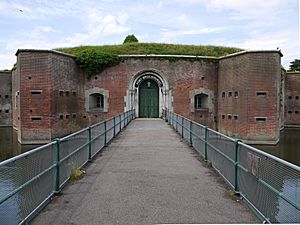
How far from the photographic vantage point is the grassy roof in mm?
27547

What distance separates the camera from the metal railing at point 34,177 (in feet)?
13.2

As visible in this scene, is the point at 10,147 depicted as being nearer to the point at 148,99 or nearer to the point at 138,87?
the point at 138,87

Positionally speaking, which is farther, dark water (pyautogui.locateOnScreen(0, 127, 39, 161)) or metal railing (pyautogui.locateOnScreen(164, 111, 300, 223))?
dark water (pyautogui.locateOnScreen(0, 127, 39, 161))

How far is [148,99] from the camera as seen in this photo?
1113 inches

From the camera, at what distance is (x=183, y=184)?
21.8 ft

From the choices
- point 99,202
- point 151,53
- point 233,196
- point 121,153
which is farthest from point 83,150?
point 151,53

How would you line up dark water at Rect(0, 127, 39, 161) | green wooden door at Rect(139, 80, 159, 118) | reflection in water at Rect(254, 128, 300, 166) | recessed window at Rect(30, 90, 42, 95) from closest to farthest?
reflection in water at Rect(254, 128, 300, 166) → dark water at Rect(0, 127, 39, 161) → recessed window at Rect(30, 90, 42, 95) → green wooden door at Rect(139, 80, 159, 118)

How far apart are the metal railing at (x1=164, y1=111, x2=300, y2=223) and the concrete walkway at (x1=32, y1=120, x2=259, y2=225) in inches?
8.3

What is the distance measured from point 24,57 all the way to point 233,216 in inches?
751

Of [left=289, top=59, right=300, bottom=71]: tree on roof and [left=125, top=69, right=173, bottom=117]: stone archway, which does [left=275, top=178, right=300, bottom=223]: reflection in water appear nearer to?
[left=125, top=69, right=173, bottom=117]: stone archway

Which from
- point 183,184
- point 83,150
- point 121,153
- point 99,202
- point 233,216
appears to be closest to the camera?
point 233,216

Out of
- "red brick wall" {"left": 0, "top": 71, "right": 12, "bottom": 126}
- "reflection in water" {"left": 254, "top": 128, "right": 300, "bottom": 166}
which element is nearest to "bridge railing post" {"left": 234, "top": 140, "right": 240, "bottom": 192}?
"reflection in water" {"left": 254, "top": 128, "right": 300, "bottom": 166}

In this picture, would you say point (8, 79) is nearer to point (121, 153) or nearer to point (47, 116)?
point (47, 116)

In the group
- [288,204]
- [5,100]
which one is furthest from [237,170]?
[5,100]
